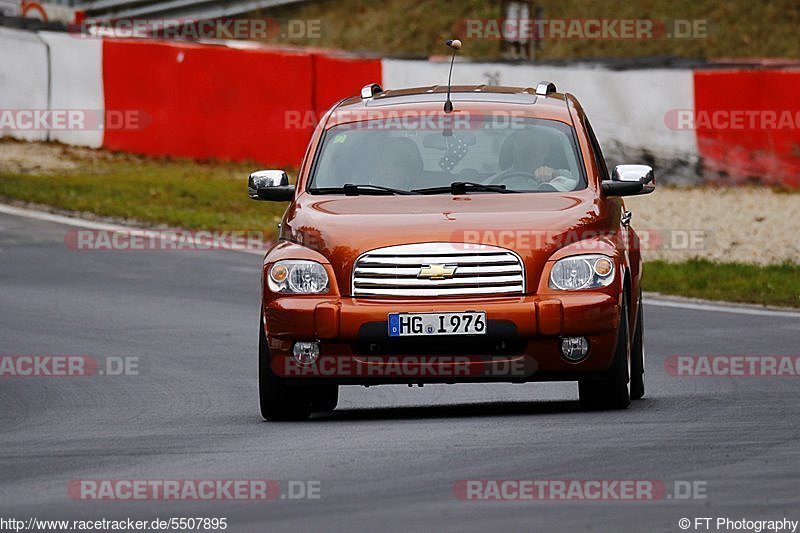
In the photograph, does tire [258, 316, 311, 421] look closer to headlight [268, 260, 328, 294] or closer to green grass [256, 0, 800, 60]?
headlight [268, 260, 328, 294]

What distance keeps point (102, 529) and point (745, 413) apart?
4.53m

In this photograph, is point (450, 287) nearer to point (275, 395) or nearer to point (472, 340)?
point (472, 340)

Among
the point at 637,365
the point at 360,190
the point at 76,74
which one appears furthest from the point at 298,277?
the point at 76,74

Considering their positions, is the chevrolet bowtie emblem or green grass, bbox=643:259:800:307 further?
green grass, bbox=643:259:800:307

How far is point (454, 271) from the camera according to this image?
10352 millimetres

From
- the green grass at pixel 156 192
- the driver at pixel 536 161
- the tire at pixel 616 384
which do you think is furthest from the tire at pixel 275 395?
the green grass at pixel 156 192

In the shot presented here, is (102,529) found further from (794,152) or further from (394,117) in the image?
(794,152)

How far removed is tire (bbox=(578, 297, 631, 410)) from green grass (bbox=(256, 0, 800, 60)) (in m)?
26.0

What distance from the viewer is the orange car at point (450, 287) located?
10.3 meters

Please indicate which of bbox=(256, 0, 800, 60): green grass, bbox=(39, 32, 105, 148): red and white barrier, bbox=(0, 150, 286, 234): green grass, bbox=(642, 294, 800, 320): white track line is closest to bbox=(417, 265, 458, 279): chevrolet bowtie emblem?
bbox=(642, 294, 800, 320): white track line

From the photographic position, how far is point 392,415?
1100cm

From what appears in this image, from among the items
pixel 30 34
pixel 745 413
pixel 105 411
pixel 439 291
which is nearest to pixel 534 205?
pixel 439 291

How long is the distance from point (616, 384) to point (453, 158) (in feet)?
5.56

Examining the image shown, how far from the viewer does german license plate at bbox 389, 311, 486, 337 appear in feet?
33.6
